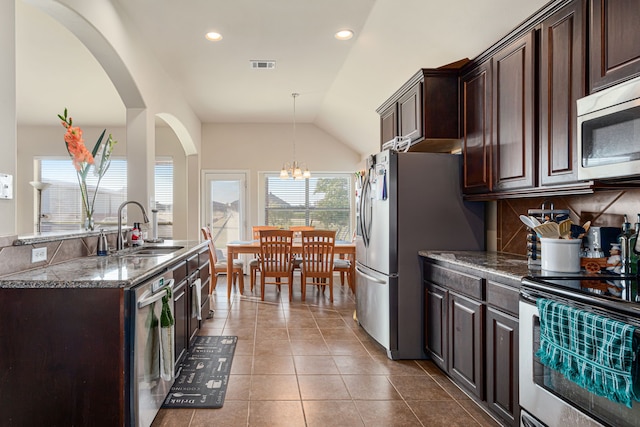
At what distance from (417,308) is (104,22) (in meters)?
3.30

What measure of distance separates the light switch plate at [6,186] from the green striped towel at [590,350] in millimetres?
2525

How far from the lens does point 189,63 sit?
178 inches

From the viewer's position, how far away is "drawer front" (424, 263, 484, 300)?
233cm

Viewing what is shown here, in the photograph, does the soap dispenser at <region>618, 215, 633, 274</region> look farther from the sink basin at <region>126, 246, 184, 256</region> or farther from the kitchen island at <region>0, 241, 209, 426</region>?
the sink basin at <region>126, 246, 184, 256</region>

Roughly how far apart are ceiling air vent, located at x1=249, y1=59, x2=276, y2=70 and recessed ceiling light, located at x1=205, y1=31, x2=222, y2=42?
623 millimetres

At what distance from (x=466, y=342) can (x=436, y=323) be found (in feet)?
1.47

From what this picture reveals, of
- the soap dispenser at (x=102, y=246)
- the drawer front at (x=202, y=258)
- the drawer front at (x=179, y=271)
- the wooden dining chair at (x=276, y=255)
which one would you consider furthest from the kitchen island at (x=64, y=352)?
the wooden dining chair at (x=276, y=255)

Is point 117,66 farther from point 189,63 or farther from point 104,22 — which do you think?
point 189,63

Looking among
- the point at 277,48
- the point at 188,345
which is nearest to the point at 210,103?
the point at 277,48

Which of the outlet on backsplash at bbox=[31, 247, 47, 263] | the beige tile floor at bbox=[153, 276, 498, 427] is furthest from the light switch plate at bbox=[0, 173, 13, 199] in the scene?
the beige tile floor at bbox=[153, 276, 498, 427]

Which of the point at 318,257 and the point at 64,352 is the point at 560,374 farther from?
the point at 318,257

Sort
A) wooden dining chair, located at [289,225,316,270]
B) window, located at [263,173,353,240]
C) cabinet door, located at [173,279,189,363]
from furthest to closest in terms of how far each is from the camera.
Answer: window, located at [263,173,353,240] → wooden dining chair, located at [289,225,316,270] → cabinet door, located at [173,279,189,363]

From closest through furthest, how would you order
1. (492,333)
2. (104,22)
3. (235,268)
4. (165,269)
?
(492,333) < (165,269) < (104,22) < (235,268)

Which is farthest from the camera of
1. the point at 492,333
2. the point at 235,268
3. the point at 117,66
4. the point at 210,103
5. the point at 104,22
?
the point at 210,103
